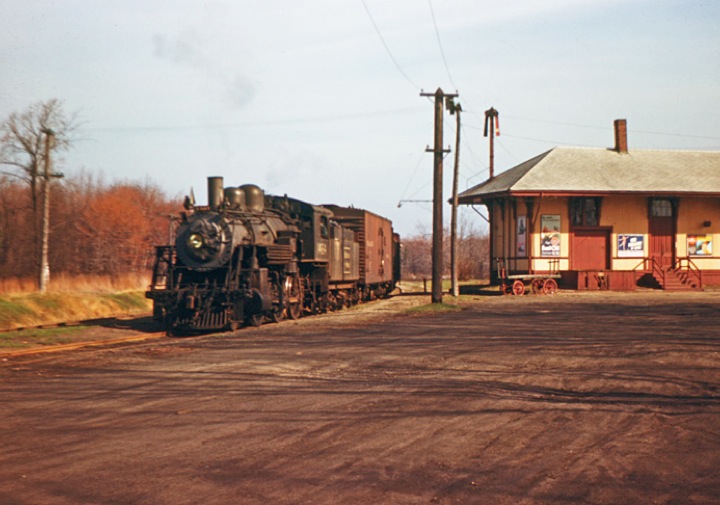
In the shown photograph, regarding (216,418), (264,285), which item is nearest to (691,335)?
(264,285)

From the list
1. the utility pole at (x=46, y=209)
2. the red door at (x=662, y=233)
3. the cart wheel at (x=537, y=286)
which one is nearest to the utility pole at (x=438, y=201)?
the cart wheel at (x=537, y=286)

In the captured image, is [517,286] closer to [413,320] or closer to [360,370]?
[413,320]

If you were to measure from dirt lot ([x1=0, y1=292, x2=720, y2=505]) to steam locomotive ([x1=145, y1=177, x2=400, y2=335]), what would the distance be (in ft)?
11.9

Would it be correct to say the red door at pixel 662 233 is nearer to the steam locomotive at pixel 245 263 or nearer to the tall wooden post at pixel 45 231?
the steam locomotive at pixel 245 263

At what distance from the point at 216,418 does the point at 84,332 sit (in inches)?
431

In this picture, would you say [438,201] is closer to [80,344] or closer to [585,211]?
[585,211]

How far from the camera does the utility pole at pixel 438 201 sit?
28062 mm

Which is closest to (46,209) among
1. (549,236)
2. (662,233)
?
(549,236)

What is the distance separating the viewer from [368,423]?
25.6ft

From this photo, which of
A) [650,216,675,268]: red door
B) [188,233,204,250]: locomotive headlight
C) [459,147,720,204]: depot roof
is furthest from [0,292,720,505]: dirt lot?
[650,216,675,268]: red door

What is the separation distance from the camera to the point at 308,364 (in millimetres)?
12203

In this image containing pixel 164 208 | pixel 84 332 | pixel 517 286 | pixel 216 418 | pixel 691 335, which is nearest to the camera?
Answer: pixel 216 418

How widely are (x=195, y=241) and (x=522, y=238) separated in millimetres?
20435

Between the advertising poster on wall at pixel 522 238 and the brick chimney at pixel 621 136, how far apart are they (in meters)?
8.79
